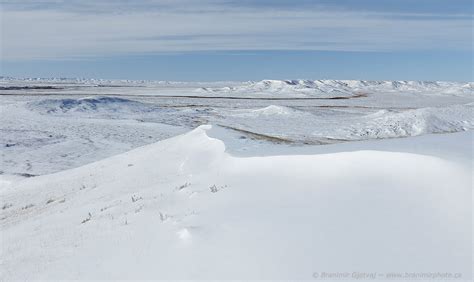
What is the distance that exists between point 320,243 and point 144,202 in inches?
161

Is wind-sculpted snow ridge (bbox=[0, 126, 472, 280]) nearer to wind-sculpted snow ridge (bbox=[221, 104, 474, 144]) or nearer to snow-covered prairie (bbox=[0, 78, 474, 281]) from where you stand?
snow-covered prairie (bbox=[0, 78, 474, 281])

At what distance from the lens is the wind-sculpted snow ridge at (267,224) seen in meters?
5.52

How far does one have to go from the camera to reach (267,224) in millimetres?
6562

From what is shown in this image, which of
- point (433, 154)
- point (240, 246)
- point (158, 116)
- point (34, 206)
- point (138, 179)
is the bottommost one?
point (158, 116)

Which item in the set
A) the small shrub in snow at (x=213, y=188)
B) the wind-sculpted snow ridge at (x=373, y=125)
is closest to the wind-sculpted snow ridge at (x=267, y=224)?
the small shrub in snow at (x=213, y=188)

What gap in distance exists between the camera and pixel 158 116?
46.1m

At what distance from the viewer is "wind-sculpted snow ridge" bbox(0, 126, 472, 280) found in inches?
217

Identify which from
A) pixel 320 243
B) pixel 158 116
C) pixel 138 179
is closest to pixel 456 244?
pixel 320 243

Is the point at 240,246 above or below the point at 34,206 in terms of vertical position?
above

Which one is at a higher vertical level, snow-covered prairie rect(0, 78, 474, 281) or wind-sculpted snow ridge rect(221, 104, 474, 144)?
snow-covered prairie rect(0, 78, 474, 281)

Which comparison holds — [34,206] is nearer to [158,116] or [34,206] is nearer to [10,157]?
[10,157]

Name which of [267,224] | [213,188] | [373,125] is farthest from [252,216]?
[373,125]

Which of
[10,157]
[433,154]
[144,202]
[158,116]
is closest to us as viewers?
[433,154]

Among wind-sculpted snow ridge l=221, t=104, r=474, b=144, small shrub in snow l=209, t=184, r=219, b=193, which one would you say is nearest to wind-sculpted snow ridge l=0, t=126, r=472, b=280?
small shrub in snow l=209, t=184, r=219, b=193
